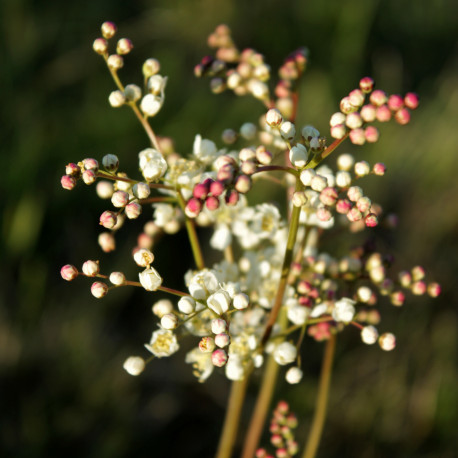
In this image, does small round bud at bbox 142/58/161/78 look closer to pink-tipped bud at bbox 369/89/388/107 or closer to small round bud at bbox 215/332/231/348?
pink-tipped bud at bbox 369/89/388/107

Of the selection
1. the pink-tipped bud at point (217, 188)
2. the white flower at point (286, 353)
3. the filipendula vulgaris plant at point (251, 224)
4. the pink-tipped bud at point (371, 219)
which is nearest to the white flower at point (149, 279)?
the filipendula vulgaris plant at point (251, 224)

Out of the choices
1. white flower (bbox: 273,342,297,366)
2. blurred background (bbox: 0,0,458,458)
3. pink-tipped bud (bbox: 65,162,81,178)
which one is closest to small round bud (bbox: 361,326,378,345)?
white flower (bbox: 273,342,297,366)

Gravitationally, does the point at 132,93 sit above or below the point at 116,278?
above

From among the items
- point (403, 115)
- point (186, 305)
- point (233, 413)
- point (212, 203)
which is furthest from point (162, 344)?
point (403, 115)

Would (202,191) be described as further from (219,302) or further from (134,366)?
(134,366)

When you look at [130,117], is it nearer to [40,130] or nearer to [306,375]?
[40,130]

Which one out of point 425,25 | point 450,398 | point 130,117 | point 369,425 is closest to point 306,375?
point 369,425
